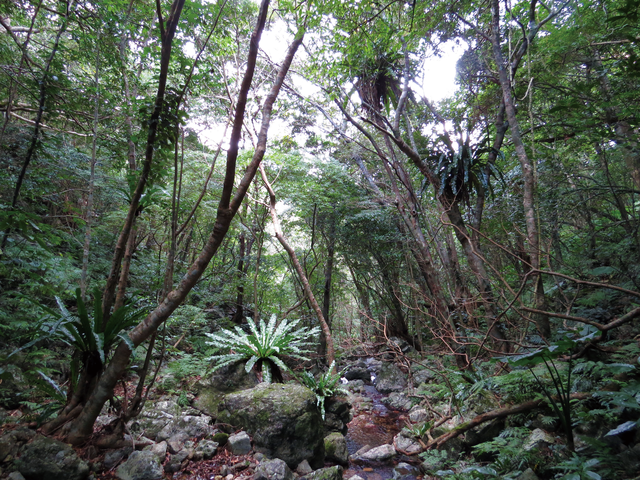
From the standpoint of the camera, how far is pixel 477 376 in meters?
3.43

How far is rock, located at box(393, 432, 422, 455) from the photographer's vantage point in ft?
10.6

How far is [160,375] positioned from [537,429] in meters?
4.32

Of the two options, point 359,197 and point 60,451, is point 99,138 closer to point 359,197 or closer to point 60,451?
point 60,451

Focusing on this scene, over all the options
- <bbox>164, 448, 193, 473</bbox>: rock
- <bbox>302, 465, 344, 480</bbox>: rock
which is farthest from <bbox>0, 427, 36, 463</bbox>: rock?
<bbox>302, 465, 344, 480</bbox>: rock

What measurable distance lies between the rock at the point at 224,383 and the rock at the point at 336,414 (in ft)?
3.27

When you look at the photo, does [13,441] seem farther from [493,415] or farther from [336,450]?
[493,415]

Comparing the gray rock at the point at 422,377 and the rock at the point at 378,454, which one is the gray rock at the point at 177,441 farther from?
the gray rock at the point at 422,377

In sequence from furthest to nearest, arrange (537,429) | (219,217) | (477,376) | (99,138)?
1. (477,376)
2. (99,138)
3. (537,429)
4. (219,217)

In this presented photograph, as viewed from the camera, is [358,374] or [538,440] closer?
[538,440]

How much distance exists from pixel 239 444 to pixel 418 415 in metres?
2.69

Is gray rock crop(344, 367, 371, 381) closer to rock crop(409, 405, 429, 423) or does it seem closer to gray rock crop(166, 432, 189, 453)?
rock crop(409, 405, 429, 423)

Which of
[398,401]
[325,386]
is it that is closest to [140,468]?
[325,386]

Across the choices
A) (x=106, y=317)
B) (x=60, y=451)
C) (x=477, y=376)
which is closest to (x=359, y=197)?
(x=477, y=376)

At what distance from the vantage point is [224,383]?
3.83 m
